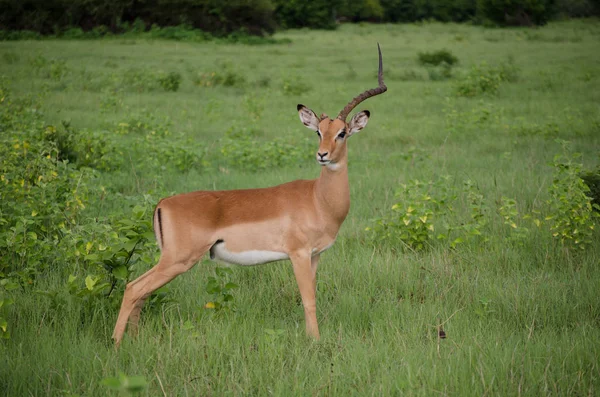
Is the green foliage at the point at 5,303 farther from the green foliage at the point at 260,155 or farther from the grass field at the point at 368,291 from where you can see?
the green foliage at the point at 260,155

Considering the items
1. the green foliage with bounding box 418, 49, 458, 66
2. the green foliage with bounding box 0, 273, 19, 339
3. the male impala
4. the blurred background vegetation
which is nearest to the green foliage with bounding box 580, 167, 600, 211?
the male impala

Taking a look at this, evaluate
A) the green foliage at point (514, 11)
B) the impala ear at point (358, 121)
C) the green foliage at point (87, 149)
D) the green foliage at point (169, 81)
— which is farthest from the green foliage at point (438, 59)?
the green foliage at point (514, 11)

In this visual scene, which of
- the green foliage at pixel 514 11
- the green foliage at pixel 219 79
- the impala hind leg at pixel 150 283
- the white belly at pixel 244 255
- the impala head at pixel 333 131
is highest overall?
the green foliage at pixel 514 11

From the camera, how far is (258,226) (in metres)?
4.41

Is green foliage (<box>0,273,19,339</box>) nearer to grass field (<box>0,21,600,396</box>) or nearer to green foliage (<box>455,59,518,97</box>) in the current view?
grass field (<box>0,21,600,396</box>)

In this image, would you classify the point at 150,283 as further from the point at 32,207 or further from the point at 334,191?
the point at 32,207

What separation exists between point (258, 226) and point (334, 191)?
1.96 ft

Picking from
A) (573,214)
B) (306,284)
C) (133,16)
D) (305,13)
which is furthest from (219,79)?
(305,13)

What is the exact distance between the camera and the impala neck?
15.1 feet

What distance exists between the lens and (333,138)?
4500 millimetres

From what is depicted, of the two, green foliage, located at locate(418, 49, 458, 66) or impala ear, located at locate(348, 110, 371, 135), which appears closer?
impala ear, located at locate(348, 110, 371, 135)

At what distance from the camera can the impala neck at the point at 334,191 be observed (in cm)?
459

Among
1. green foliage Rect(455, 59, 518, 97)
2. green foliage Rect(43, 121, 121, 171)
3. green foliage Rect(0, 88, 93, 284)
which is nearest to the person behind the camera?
green foliage Rect(0, 88, 93, 284)

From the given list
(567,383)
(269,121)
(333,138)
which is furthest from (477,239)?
(269,121)
